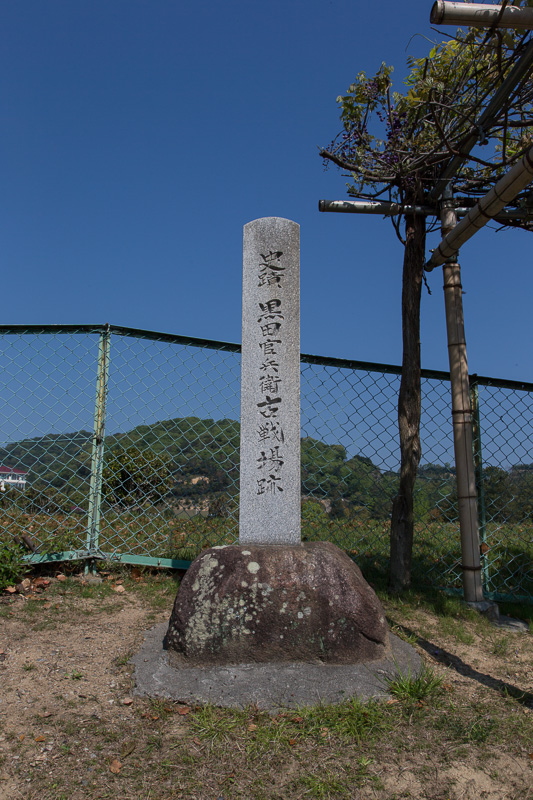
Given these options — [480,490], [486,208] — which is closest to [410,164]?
[486,208]

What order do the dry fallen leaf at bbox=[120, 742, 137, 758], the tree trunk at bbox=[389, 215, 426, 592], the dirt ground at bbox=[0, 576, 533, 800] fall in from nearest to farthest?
the dirt ground at bbox=[0, 576, 533, 800] < the dry fallen leaf at bbox=[120, 742, 137, 758] < the tree trunk at bbox=[389, 215, 426, 592]

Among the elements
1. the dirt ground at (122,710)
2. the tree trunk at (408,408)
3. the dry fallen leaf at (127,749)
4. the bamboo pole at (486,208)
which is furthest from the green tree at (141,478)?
the bamboo pole at (486,208)

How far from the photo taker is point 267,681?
8.52 ft

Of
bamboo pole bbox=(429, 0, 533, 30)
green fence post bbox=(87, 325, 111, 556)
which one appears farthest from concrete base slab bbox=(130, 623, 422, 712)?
bamboo pole bbox=(429, 0, 533, 30)

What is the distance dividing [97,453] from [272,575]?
177 centimetres

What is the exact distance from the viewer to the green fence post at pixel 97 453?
3.94 metres

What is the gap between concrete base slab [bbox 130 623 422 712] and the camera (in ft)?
8.08

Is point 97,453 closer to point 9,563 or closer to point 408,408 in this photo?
point 9,563

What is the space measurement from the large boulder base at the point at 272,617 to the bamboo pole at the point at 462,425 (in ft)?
3.59

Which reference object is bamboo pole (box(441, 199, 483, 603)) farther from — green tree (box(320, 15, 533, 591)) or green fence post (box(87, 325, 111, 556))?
green fence post (box(87, 325, 111, 556))

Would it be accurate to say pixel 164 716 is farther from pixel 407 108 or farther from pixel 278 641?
pixel 407 108

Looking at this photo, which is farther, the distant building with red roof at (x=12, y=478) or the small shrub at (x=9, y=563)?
the distant building with red roof at (x=12, y=478)

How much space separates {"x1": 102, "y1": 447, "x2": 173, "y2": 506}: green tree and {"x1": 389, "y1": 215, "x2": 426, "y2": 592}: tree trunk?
1.73 metres

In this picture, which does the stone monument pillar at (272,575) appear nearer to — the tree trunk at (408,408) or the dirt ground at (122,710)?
the dirt ground at (122,710)
